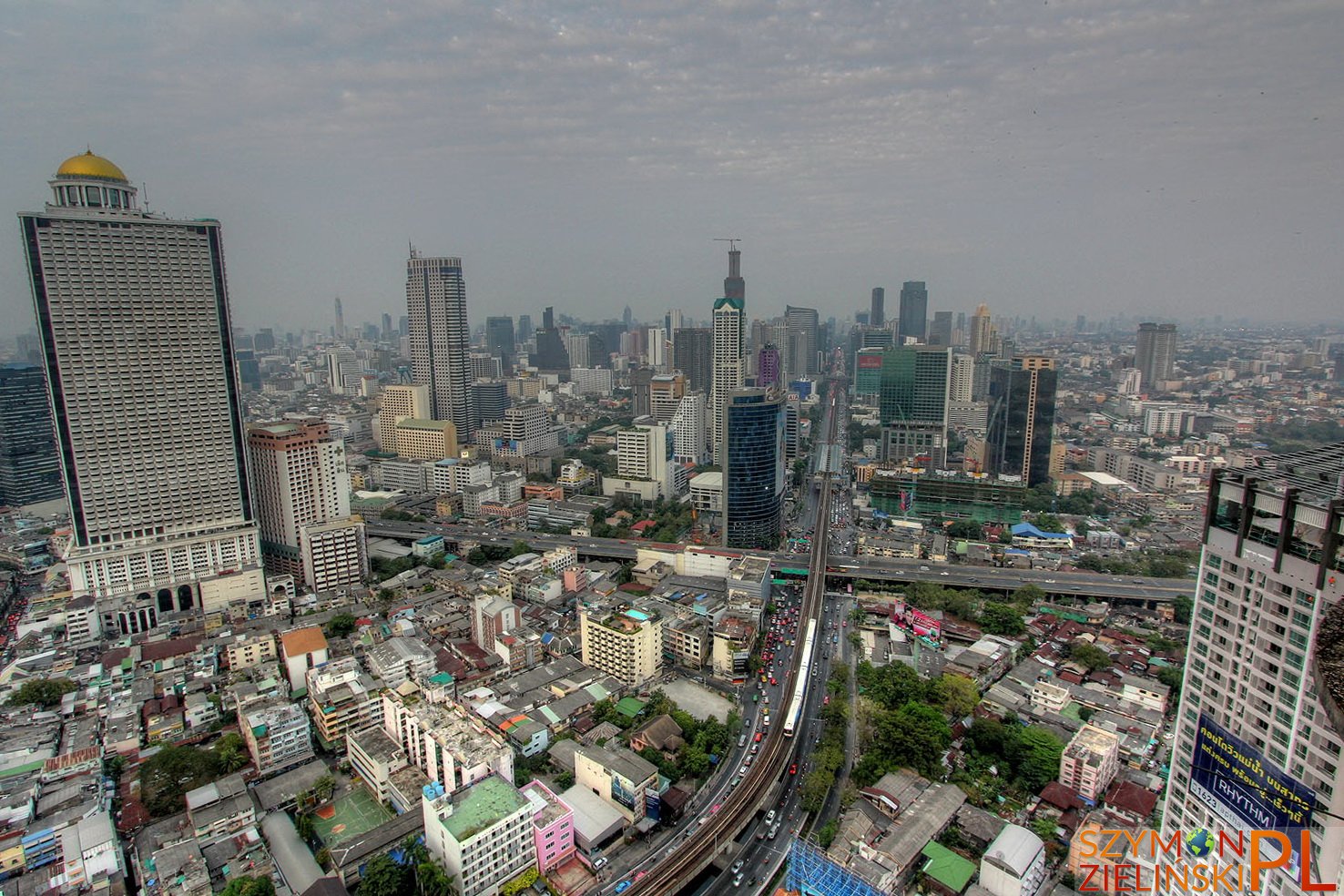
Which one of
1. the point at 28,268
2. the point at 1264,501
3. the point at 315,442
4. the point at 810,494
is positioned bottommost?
the point at 810,494

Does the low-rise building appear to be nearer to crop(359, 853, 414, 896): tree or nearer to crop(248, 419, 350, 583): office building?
crop(359, 853, 414, 896): tree

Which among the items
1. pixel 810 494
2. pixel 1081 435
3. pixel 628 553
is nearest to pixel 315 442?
pixel 628 553

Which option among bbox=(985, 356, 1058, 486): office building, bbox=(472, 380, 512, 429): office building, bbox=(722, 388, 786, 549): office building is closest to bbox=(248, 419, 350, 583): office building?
bbox=(722, 388, 786, 549): office building

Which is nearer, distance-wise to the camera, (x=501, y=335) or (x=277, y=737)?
(x=277, y=737)

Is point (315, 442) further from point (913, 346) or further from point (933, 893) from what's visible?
point (913, 346)

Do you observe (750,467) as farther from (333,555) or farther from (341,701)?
(341,701)

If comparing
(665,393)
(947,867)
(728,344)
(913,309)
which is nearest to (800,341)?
(913,309)
